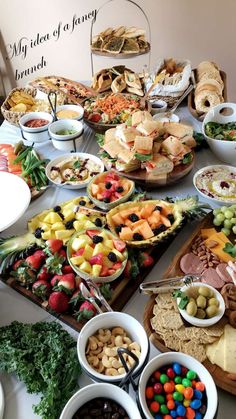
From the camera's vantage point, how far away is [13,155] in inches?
72.2

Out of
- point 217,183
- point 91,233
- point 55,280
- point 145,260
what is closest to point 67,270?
point 55,280

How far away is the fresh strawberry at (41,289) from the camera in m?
1.17

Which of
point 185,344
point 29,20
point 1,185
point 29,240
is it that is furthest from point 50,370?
point 29,20

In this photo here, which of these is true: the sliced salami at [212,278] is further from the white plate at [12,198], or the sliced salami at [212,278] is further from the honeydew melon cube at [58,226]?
the white plate at [12,198]

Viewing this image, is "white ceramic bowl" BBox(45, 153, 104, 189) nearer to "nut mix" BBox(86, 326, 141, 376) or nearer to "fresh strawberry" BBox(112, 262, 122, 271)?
"fresh strawberry" BBox(112, 262, 122, 271)

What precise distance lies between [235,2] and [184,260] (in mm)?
2536

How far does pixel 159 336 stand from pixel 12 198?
0.79 m

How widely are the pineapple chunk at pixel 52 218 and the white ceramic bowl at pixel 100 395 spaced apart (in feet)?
2.18

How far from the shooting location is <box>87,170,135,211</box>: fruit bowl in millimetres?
1466

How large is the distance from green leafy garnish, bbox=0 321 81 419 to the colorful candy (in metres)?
0.21

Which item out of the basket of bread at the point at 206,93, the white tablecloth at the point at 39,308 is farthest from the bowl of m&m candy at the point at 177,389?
the basket of bread at the point at 206,93

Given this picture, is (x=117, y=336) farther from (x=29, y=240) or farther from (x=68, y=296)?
(x=29, y=240)

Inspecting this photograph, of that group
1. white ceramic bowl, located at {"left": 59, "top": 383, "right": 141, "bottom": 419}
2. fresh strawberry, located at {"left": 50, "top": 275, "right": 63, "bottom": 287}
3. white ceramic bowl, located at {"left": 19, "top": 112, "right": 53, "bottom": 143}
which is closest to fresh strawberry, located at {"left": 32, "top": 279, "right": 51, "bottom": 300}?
fresh strawberry, located at {"left": 50, "top": 275, "right": 63, "bottom": 287}

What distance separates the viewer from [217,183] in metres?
1.55
